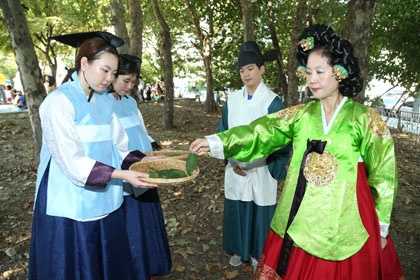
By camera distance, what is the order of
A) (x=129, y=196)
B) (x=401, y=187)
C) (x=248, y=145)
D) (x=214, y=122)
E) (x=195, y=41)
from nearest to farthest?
(x=248, y=145) → (x=129, y=196) → (x=401, y=187) → (x=214, y=122) → (x=195, y=41)

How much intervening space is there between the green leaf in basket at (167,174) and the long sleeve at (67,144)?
Answer: 1.09ft

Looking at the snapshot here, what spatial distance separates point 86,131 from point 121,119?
87cm

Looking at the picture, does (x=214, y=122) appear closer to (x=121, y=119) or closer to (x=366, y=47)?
(x=366, y=47)

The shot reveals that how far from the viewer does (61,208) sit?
98.4 inches

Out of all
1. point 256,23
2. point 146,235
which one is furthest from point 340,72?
point 256,23

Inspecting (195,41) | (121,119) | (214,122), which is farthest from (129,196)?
(195,41)

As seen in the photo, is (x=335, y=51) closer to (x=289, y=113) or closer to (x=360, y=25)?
(x=289, y=113)

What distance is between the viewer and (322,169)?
8.16 feet

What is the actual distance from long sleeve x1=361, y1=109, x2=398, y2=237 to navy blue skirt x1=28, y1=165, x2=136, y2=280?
185 centimetres

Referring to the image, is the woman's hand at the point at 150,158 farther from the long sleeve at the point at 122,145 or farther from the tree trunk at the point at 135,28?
the tree trunk at the point at 135,28

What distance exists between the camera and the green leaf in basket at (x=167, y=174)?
8.65 feet

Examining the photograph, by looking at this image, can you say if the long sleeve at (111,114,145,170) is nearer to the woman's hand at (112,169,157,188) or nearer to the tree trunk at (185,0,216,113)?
the woman's hand at (112,169,157,188)

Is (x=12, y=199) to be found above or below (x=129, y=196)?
below

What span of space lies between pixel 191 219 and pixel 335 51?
11.1ft
